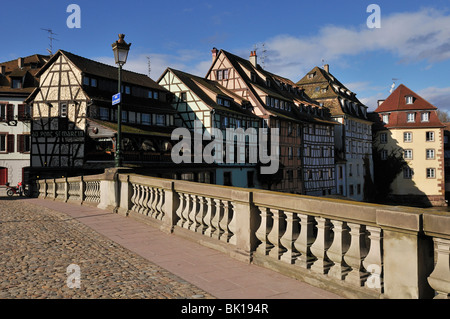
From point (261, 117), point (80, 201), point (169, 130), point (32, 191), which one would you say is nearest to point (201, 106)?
point (169, 130)

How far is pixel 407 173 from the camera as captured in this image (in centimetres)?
5294

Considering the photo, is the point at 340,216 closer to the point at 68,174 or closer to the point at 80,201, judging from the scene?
the point at 80,201

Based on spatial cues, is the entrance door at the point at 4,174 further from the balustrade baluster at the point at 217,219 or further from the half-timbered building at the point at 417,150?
the half-timbered building at the point at 417,150

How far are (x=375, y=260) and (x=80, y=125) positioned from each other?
29.1 meters

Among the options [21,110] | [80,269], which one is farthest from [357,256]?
[21,110]

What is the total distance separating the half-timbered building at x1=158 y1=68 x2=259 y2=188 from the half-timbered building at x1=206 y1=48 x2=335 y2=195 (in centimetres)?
159

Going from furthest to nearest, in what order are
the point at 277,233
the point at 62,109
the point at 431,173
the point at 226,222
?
the point at 431,173
the point at 62,109
the point at 226,222
the point at 277,233

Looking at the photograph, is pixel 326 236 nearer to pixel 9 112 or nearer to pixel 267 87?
pixel 9 112

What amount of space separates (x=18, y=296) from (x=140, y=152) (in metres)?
24.5

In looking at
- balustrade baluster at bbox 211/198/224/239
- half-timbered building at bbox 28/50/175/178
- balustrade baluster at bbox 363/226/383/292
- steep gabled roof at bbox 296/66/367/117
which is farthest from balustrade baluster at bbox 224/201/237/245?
steep gabled roof at bbox 296/66/367/117

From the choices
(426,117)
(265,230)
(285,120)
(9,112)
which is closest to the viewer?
(265,230)

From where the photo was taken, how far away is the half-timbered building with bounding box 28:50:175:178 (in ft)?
96.3

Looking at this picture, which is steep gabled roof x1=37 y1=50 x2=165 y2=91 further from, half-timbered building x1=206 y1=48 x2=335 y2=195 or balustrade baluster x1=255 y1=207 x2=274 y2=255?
balustrade baluster x1=255 y1=207 x2=274 y2=255
